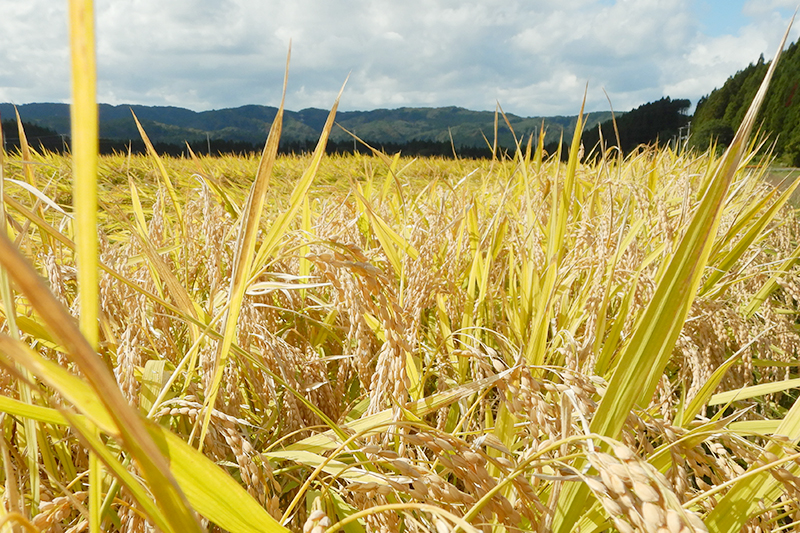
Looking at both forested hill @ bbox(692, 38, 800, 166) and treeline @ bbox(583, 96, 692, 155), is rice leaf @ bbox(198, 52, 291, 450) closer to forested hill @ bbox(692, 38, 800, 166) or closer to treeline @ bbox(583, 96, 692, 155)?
treeline @ bbox(583, 96, 692, 155)

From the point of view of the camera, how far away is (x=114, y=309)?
117 centimetres

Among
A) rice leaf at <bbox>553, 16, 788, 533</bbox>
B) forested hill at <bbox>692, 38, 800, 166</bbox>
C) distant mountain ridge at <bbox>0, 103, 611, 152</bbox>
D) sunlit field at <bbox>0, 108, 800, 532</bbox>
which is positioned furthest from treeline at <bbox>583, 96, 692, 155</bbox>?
distant mountain ridge at <bbox>0, 103, 611, 152</bbox>

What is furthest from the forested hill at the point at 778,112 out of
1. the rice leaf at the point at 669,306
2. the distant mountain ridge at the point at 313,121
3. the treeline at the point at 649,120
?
the distant mountain ridge at the point at 313,121

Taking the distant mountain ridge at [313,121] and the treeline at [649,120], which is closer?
the treeline at [649,120]

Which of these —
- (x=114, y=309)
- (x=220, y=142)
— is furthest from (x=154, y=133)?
(x=114, y=309)

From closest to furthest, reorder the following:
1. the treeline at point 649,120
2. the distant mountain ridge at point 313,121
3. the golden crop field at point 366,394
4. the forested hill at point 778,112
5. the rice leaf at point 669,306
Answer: the golden crop field at point 366,394
the rice leaf at point 669,306
the treeline at point 649,120
the forested hill at point 778,112
the distant mountain ridge at point 313,121

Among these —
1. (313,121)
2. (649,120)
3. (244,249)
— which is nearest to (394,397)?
(244,249)

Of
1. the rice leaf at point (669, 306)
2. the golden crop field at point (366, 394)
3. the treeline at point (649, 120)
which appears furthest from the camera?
the treeline at point (649, 120)

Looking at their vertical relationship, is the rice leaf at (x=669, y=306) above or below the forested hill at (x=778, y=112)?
below

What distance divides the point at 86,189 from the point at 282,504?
0.84 metres

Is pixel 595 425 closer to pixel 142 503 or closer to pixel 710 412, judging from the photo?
pixel 142 503

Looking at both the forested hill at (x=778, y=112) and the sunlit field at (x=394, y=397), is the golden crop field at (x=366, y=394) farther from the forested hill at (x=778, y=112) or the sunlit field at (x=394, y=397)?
the forested hill at (x=778, y=112)

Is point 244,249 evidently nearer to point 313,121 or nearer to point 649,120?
point 649,120

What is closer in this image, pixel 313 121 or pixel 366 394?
pixel 366 394
